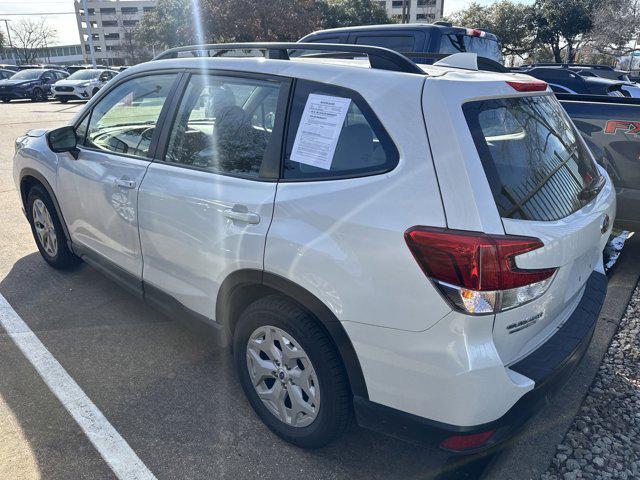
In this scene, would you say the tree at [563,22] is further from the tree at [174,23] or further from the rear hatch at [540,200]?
the rear hatch at [540,200]

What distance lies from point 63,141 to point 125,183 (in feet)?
2.89

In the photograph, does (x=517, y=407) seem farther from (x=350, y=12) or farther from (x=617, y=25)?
(x=350, y=12)

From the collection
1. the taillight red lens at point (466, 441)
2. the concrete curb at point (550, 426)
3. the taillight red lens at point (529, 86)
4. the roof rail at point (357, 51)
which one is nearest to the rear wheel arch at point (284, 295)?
the taillight red lens at point (466, 441)

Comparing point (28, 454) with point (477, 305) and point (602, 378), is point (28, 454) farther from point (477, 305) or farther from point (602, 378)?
point (602, 378)

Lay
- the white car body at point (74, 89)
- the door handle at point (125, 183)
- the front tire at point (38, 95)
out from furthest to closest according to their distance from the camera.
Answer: the front tire at point (38, 95) < the white car body at point (74, 89) < the door handle at point (125, 183)

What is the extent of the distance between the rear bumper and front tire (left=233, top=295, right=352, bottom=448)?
15cm

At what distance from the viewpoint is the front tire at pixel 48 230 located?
4078 mm

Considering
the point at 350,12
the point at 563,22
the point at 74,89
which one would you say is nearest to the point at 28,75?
the point at 74,89

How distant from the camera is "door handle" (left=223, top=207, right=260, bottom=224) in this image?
2.23 meters

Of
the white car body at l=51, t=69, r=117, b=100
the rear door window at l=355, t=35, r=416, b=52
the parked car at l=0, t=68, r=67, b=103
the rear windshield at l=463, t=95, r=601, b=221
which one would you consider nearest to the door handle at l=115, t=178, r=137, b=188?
the rear windshield at l=463, t=95, r=601, b=221

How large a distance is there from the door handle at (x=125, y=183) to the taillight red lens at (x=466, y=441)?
217 centimetres

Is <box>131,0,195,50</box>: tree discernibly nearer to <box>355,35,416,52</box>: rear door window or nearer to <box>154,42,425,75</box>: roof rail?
<box>355,35,416,52</box>: rear door window

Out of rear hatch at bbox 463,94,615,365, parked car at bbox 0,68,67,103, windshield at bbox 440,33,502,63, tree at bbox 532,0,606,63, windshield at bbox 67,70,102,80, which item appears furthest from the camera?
tree at bbox 532,0,606,63

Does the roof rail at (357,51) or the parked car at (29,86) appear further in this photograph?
the parked car at (29,86)
